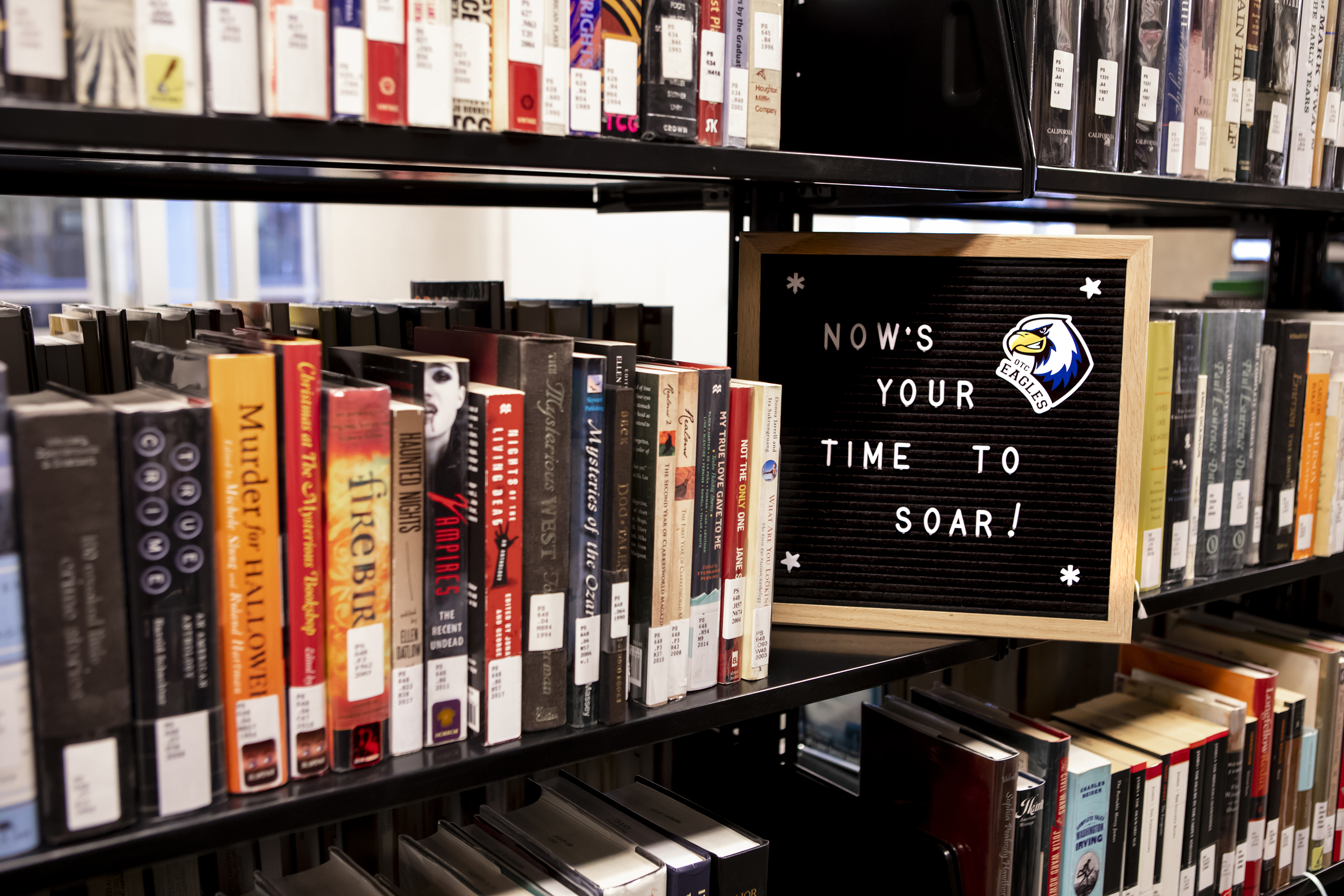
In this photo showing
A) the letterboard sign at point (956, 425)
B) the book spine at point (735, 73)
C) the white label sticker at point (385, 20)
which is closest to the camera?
the white label sticker at point (385, 20)

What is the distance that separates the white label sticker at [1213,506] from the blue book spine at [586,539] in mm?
833

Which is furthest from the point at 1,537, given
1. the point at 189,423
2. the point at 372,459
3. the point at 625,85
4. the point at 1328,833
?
the point at 1328,833

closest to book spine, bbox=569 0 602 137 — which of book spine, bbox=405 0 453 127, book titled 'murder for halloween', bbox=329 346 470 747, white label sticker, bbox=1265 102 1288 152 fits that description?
book spine, bbox=405 0 453 127

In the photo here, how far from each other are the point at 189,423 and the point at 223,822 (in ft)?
0.88

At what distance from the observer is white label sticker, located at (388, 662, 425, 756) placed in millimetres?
782

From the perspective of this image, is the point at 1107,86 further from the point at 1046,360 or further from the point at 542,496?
the point at 542,496

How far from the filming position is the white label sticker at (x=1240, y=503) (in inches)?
51.5

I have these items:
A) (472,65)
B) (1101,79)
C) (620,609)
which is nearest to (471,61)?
(472,65)

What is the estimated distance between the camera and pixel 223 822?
69 centimetres

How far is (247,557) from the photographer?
0.71 m

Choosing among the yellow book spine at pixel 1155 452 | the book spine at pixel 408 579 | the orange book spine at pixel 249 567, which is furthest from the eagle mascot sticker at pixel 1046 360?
the orange book spine at pixel 249 567

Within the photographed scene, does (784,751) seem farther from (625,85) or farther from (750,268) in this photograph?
(625,85)

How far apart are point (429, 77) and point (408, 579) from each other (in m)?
0.37

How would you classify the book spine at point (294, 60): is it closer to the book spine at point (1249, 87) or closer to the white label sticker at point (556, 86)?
the white label sticker at point (556, 86)
